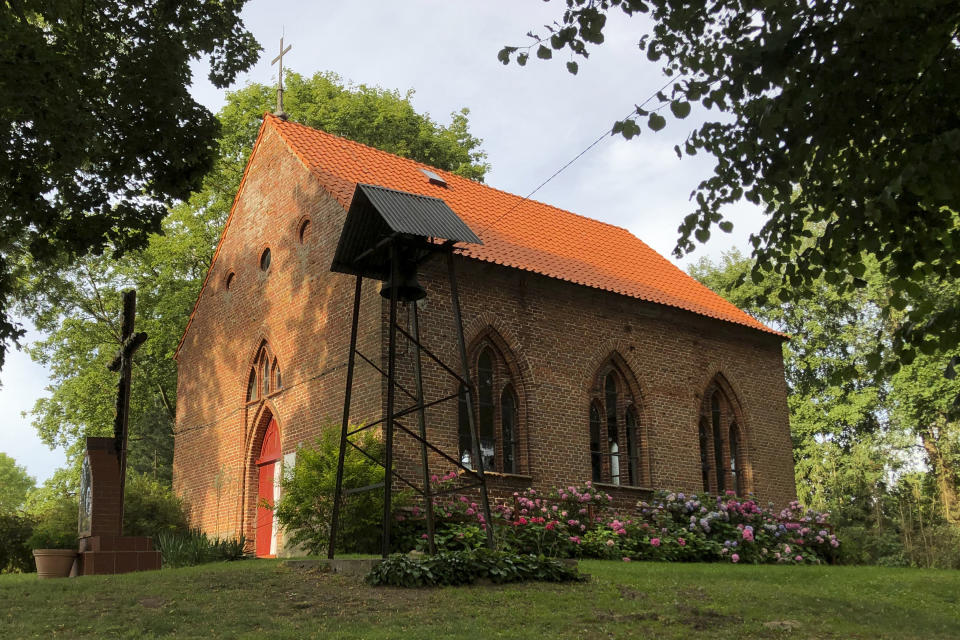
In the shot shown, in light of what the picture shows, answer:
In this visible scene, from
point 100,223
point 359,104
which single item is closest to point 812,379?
point 359,104

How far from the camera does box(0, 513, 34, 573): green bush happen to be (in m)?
18.2

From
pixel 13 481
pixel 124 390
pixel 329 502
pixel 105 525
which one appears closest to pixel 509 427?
pixel 329 502

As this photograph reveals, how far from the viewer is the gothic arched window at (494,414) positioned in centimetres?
1594

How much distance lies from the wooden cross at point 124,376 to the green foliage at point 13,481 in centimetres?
6313

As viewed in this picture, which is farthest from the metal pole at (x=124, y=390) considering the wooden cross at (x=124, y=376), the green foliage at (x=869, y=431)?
the green foliage at (x=869, y=431)

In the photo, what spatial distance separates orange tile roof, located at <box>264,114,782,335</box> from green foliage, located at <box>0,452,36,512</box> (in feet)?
202

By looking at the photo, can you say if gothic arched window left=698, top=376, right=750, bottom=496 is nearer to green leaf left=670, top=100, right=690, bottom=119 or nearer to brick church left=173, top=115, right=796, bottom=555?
brick church left=173, top=115, right=796, bottom=555

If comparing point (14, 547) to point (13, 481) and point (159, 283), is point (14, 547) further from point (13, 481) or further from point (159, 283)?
point (13, 481)

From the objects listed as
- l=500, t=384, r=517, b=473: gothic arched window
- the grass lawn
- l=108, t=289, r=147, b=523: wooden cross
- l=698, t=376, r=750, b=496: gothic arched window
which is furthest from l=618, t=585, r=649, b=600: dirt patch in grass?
l=698, t=376, r=750, b=496: gothic arched window

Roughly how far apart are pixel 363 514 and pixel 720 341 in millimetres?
10753

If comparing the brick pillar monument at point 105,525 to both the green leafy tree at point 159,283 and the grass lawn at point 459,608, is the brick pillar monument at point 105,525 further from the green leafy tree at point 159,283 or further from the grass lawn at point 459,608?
the green leafy tree at point 159,283

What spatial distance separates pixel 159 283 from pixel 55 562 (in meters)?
15.8

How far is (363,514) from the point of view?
13.3 meters

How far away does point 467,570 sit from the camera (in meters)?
9.70
